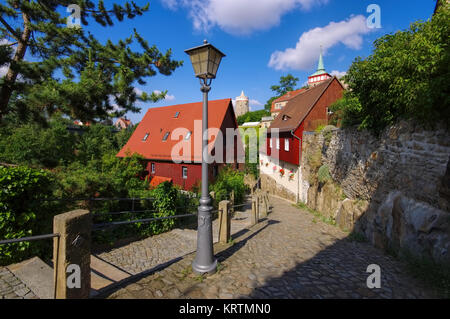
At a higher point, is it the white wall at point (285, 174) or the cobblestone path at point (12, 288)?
the white wall at point (285, 174)

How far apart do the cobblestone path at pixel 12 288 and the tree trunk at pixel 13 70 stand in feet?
14.6

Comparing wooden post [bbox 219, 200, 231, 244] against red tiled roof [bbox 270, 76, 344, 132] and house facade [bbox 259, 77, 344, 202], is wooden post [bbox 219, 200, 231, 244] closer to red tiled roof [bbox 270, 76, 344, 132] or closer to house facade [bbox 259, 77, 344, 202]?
house facade [bbox 259, 77, 344, 202]

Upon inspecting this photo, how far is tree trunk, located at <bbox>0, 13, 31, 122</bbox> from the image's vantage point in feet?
18.8

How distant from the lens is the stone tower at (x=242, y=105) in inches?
2926

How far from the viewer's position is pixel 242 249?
512 cm

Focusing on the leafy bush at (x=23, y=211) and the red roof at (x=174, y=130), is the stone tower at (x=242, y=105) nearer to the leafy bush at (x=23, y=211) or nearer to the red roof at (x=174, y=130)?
the red roof at (x=174, y=130)

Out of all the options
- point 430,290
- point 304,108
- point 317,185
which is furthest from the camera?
point 304,108

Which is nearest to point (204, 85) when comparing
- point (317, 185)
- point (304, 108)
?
point (317, 185)

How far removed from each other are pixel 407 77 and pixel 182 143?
15.4m

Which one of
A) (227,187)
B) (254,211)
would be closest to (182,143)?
(227,187)

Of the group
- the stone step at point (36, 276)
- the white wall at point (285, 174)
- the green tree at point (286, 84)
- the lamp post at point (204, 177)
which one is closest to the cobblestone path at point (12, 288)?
the stone step at point (36, 276)

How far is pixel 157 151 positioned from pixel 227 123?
6.70 m

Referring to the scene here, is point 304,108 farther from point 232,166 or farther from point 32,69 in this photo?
point 32,69

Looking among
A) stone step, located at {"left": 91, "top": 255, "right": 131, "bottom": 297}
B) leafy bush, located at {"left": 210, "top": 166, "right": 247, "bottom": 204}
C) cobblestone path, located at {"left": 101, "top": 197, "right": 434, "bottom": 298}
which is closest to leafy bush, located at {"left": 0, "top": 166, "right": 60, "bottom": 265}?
stone step, located at {"left": 91, "top": 255, "right": 131, "bottom": 297}
